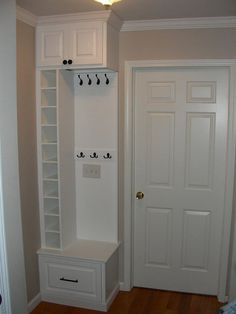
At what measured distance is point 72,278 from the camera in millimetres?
2959

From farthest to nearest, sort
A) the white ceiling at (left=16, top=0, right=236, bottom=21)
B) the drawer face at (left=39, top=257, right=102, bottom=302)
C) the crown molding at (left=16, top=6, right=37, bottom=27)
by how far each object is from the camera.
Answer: the drawer face at (left=39, top=257, right=102, bottom=302) → the crown molding at (left=16, top=6, right=37, bottom=27) → the white ceiling at (left=16, top=0, right=236, bottom=21)

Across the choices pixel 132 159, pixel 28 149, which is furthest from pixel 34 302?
pixel 132 159

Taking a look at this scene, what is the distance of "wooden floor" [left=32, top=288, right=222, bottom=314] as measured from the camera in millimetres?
2914

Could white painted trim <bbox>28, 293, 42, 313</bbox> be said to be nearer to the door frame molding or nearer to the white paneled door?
the door frame molding

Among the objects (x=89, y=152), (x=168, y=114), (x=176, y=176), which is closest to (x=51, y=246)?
(x=89, y=152)

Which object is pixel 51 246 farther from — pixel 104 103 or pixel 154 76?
pixel 154 76

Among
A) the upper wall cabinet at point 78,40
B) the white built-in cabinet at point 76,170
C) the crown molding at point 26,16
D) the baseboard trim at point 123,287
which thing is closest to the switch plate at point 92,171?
the white built-in cabinet at point 76,170

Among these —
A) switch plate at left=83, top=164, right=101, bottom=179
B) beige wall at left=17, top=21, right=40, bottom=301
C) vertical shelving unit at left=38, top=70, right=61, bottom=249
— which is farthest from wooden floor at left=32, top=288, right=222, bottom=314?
switch plate at left=83, top=164, right=101, bottom=179

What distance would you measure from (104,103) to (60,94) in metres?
0.41

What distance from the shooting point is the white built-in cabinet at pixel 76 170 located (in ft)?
9.20

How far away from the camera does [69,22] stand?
2723 mm

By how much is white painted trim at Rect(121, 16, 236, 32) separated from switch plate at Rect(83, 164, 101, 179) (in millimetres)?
1242

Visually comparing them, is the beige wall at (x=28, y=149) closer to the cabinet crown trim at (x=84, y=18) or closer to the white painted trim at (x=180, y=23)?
the cabinet crown trim at (x=84, y=18)

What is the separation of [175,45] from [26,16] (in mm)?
1238
